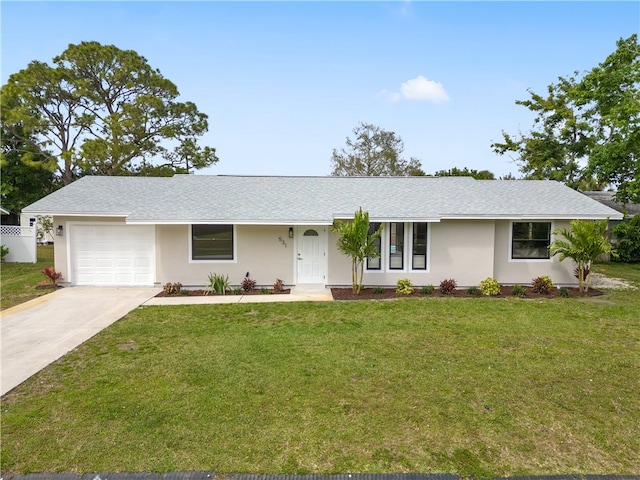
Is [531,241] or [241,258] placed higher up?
[531,241]

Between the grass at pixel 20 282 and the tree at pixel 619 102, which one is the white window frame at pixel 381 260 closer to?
the grass at pixel 20 282

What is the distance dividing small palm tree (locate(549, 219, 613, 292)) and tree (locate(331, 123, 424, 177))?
2685cm

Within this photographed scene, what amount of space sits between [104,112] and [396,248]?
27.3 m

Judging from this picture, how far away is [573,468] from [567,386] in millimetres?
2104

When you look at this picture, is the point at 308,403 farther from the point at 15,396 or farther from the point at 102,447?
the point at 15,396

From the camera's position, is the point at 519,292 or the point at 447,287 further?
the point at 447,287

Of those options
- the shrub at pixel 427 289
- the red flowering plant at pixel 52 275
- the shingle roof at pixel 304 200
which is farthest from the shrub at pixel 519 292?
the red flowering plant at pixel 52 275

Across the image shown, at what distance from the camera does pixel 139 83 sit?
29531 millimetres

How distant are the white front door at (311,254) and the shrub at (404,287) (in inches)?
96.7

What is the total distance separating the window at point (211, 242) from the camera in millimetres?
12414

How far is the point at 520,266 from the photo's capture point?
1292 cm

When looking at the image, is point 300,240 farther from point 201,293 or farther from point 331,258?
point 201,293

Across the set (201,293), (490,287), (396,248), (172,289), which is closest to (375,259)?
(396,248)

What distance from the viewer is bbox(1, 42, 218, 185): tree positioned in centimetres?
2656
